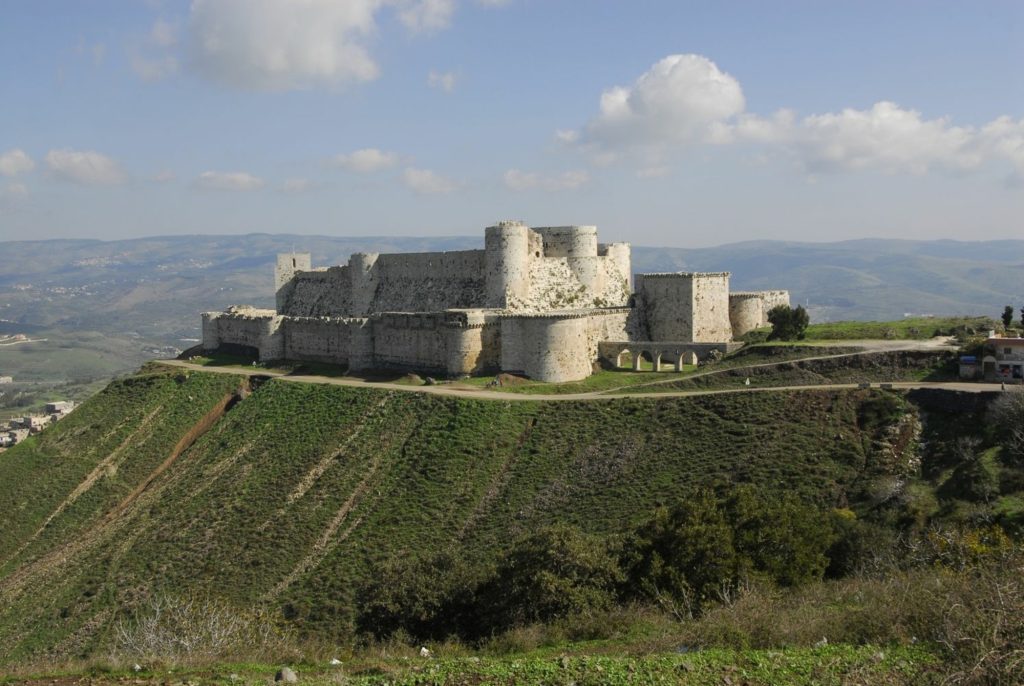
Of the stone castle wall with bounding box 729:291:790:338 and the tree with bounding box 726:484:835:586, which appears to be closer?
the tree with bounding box 726:484:835:586

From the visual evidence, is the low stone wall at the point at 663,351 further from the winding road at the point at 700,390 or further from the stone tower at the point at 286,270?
the stone tower at the point at 286,270

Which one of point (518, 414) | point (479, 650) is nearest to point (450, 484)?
point (518, 414)

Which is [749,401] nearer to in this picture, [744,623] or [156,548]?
[744,623]

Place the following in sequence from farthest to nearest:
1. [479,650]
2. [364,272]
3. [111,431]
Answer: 1. [364,272]
2. [111,431]
3. [479,650]

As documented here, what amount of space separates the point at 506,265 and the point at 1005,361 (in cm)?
2892

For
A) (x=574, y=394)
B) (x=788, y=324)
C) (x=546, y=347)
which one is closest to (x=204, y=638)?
(x=574, y=394)

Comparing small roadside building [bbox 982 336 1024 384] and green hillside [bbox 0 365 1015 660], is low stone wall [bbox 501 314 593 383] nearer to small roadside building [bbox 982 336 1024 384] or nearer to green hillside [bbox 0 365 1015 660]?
green hillside [bbox 0 365 1015 660]

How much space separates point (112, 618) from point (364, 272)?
122ft

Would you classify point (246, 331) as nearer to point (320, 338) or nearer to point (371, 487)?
point (320, 338)

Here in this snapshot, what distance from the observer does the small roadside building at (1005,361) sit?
39469 mm

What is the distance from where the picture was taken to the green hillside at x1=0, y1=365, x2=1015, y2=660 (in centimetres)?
3278

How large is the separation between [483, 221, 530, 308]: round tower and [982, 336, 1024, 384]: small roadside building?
27.2 meters

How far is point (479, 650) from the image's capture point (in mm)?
20703

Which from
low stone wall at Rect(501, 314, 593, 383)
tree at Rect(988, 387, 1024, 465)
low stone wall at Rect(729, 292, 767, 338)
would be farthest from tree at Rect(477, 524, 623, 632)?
low stone wall at Rect(729, 292, 767, 338)
